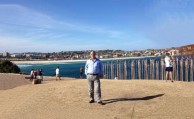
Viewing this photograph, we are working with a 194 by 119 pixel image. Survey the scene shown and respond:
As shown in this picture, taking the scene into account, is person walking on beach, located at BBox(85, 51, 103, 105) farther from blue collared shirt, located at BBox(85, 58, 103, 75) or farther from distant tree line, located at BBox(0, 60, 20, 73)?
distant tree line, located at BBox(0, 60, 20, 73)

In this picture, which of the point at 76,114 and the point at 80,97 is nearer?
the point at 76,114

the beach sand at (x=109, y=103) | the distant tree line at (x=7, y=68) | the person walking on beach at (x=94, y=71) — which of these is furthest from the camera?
the distant tree line at (x=7, y=68)

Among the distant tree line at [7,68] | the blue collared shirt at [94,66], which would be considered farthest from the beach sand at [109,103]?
the distant tree line at [7,68]

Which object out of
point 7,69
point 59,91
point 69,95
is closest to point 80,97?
point 69,95

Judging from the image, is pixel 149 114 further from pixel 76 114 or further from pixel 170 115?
pixel 76 114

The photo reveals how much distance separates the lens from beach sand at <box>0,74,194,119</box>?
45.0 feet

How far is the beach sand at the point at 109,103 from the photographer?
45.0 ft

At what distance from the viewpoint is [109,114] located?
13.7m

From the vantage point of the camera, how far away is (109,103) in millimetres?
15391

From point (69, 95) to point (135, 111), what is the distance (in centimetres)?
427

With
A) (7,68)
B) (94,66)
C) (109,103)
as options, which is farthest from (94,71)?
(7,68)

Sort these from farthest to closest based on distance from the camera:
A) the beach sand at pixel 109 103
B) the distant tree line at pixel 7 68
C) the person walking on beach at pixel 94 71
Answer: the distant tree line at pixel 7 68 → the person walking on beach at pixel 94 71 → the beach sand at pixel 109 103

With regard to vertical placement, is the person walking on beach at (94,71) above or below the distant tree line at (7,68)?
above

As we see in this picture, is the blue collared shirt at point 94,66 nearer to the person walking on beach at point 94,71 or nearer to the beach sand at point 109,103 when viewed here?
the person walking on beach at point 94,71
